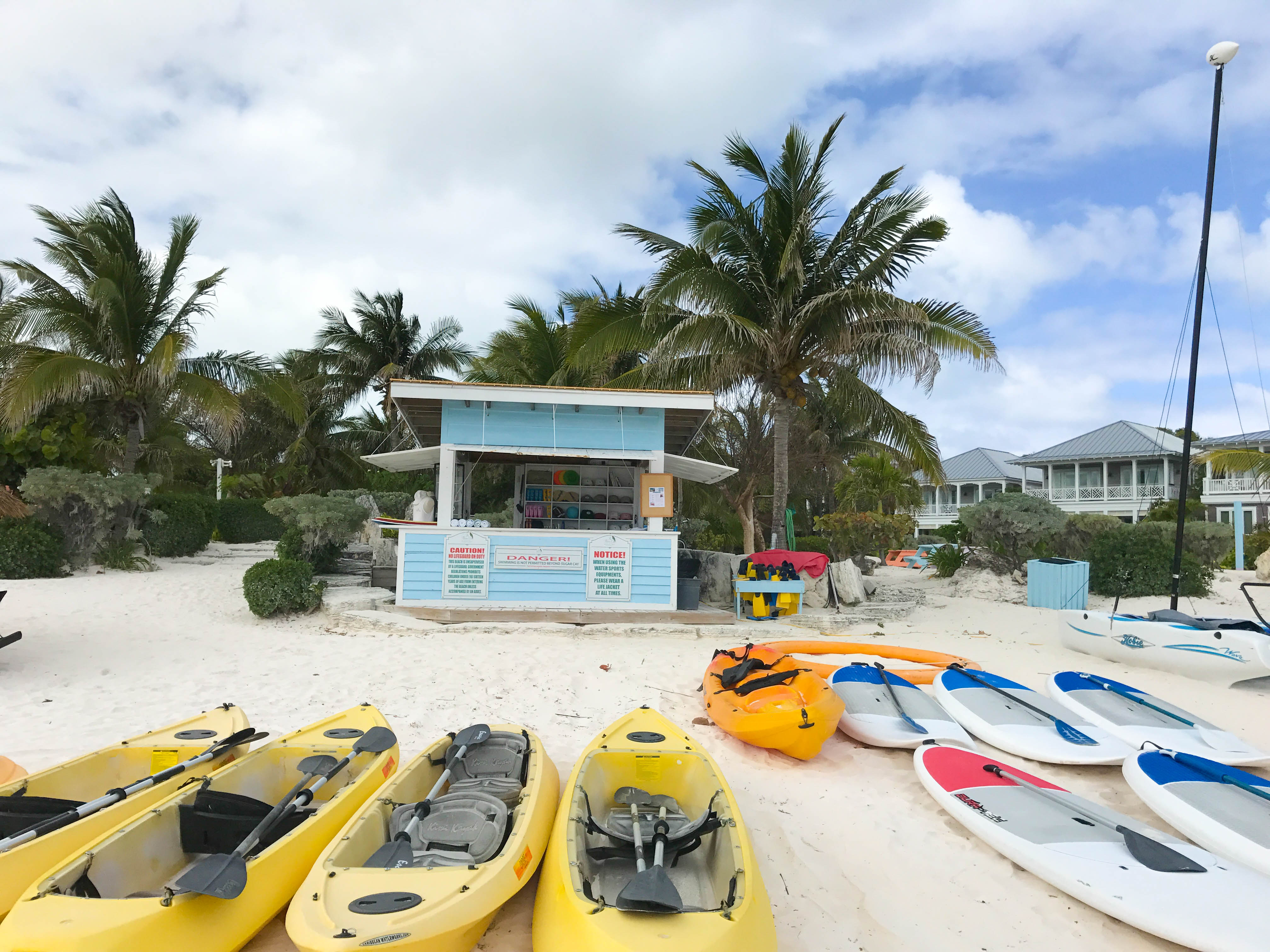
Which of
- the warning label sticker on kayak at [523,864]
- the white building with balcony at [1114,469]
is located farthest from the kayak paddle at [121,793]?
the white building with balcony at [1114,469]

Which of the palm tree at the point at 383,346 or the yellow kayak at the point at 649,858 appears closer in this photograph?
the yellow kayak at the point at 649,858

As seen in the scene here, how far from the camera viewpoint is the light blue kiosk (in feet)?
33.7

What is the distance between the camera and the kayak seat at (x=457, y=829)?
11.1ft

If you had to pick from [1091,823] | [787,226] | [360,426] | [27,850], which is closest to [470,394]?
[787,226]

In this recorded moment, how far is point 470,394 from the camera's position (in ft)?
33.7

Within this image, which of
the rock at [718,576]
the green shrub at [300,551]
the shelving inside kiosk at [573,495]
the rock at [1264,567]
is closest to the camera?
the rock at [718,576]

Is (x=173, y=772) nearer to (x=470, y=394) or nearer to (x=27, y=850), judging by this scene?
(x=27, y=850)

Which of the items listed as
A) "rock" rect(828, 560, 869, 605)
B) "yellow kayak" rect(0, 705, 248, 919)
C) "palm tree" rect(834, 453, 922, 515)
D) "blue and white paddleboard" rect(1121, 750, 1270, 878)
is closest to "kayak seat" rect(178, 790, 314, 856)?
"yellow kayak" rect(0, 705, 248, 919)

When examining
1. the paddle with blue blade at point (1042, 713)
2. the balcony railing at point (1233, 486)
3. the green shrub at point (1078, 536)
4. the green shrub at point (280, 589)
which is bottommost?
the paddle with blue blade at point (1042, 713)

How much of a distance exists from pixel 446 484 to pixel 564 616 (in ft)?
8.54

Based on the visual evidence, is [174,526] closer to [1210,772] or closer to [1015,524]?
[1015,524]

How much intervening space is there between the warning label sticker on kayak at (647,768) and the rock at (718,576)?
7.48 m

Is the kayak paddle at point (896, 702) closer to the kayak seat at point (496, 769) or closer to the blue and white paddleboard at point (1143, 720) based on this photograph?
the blue and white paddleboard at point (1143, 720)

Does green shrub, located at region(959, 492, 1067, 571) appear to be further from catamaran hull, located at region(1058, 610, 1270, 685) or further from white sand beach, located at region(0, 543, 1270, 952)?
catamaran hull, located at region(1058, 610, 1270, 685)
